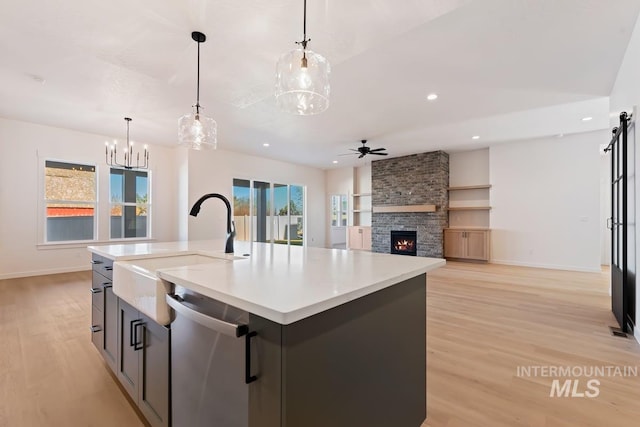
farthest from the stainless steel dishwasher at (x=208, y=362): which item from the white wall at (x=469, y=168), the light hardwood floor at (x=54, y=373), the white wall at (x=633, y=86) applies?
the white wall at (x=469, y=168)

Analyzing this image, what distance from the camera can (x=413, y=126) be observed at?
546 centimetres

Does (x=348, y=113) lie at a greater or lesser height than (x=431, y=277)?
greater

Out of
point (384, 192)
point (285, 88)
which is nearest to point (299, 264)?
point (285, 88)

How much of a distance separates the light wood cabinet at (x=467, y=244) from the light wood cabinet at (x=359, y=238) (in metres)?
2.39

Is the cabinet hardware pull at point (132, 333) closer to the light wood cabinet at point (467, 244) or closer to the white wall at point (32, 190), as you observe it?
the white wall at point (32, 190)

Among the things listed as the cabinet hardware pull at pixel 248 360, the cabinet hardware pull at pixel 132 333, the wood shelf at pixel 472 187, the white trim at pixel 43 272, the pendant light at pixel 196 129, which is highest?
the pendant light at pixel 196 129

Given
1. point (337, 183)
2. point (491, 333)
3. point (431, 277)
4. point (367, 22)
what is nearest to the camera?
point (367, 22)

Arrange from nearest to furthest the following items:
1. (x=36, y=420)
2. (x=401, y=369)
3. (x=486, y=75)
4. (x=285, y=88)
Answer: (x=401, y=369) < (x=36, y=420) < (x=285, y=88) < (x=486, y=75)

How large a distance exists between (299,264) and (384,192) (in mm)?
7519

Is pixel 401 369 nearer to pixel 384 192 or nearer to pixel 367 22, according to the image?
pixel 367 22

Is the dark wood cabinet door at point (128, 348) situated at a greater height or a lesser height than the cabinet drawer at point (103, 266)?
lesser

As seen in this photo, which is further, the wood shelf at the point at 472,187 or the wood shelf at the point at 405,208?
the wood shelf at the point at 405,208

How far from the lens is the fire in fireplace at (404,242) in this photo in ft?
26.5

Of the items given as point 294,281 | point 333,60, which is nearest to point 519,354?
point 294,281
